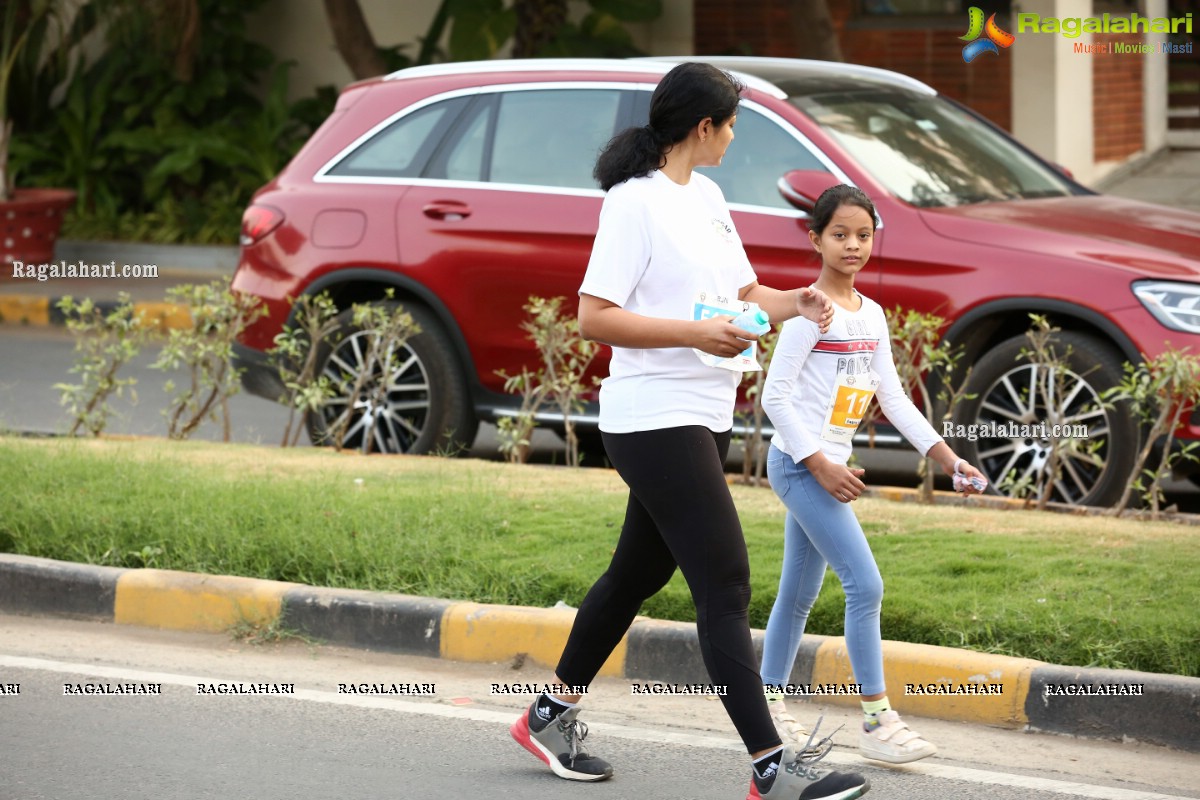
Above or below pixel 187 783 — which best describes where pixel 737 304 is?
above

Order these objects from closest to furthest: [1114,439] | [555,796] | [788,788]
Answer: [788,788]
[555,796]
[1114,439]

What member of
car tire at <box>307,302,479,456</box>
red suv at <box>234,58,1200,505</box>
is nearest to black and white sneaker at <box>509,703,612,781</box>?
red suv at <box>234,58,1200,505</box>

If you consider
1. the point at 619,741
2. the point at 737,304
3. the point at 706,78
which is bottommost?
the point at 619,741

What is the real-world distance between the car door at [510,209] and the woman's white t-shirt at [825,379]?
3.36 metres

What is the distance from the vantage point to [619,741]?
4785mm

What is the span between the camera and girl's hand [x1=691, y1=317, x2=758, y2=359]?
154 inches

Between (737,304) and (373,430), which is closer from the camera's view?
(737,304)

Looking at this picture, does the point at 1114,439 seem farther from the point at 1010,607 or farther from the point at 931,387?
the point at 1010,607

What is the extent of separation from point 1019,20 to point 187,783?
39.0ft

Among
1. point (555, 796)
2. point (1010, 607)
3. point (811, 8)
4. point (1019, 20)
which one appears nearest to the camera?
point (555, 796)

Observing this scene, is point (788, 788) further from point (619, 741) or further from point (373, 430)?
point (373, 430)

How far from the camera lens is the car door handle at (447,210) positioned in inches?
316

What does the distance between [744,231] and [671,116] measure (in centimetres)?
337

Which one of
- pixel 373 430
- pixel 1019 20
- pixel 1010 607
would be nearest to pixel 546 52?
pixel 1019 20
